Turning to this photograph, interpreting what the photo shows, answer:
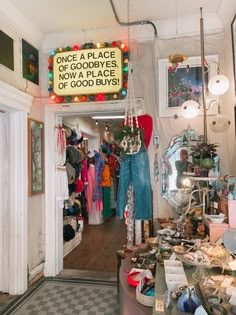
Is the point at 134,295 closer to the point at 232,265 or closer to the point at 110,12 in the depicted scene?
Result: the point at 232,265

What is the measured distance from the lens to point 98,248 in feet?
14.4

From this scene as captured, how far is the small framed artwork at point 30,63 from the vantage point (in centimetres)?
296

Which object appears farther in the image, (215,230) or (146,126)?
(146,126)

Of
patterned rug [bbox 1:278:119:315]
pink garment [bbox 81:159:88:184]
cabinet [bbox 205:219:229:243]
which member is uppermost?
pink garment [bbox 81:159:88:184]

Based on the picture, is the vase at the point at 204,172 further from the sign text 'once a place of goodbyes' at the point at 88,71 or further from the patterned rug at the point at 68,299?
the patterned rug at the point at 68,299

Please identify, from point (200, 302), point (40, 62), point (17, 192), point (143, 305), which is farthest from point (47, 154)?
point (200, 302)

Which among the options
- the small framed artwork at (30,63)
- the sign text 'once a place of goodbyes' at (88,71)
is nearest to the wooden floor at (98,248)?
the sign text 'once a place of goodbyes' at (88,71)

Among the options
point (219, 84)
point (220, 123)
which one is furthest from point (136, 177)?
point (219, 84)

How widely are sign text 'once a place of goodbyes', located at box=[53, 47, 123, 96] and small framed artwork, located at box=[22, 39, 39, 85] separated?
9.1 inches

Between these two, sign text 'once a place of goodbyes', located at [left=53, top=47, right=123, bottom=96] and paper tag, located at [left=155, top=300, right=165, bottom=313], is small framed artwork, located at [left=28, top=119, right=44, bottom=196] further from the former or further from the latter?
paper tag, located at [left=155, top=300, right=165, bottom=313]

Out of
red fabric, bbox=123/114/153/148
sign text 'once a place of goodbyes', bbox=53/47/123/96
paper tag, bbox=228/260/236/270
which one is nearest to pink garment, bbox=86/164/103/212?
sign text 'once a place of goodbyes', bbox=53/47/123/96

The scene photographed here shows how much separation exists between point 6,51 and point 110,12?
1.14 metres

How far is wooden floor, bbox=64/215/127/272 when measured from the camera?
12.0 ft

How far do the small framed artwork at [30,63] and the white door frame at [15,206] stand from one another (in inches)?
12.9
